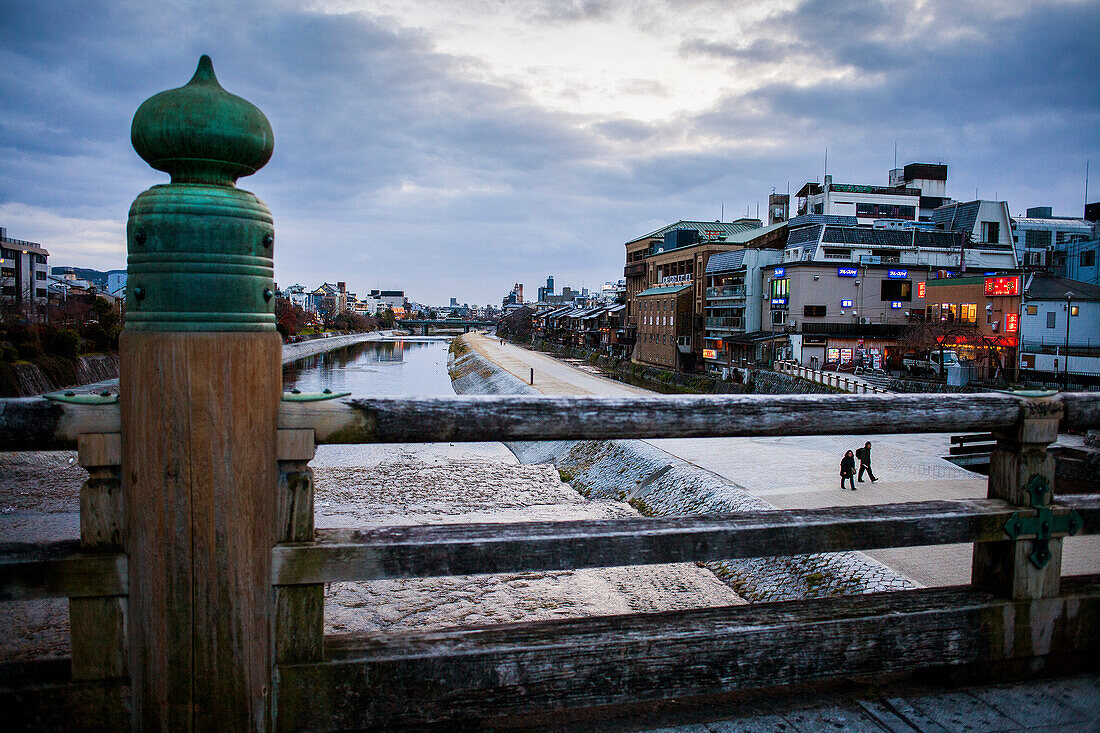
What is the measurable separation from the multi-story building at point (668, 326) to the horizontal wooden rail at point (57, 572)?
52202 millimetres

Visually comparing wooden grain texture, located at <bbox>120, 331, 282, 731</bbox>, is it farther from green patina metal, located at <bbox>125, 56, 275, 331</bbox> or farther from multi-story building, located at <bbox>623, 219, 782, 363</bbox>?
multi-story building, located at <bbox>623, 219, 782, 363</bbox>

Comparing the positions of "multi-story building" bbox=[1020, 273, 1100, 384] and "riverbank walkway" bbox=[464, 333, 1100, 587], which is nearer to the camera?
"riverbank walkway" bbox=[464, 333, 1100, 587]

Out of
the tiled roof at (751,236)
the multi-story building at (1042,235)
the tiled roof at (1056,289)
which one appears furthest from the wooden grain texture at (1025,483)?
the multi-story building at (1042,235)

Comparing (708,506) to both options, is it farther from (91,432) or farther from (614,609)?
(91,432)

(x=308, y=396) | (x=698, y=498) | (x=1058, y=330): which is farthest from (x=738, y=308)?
(x=308, y=396)

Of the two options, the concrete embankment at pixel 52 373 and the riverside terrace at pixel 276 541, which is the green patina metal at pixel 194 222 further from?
the concrete embankment at pixel 52 373

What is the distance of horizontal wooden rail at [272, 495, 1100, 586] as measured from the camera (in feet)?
7.09

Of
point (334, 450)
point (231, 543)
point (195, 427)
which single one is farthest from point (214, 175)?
point (334, 450)

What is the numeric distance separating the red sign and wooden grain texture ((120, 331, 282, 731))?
40.6 m

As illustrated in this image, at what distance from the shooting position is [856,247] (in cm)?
4341

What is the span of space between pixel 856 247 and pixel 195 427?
4689 cm

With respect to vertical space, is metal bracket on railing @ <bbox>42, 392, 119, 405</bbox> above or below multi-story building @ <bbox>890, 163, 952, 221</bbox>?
below

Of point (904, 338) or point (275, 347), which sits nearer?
point (275, 347)

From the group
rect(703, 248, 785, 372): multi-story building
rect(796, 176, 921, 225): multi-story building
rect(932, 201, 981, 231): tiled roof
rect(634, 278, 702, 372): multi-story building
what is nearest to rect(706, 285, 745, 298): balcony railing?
rect(703, 248, 785, 372): multi-story building
